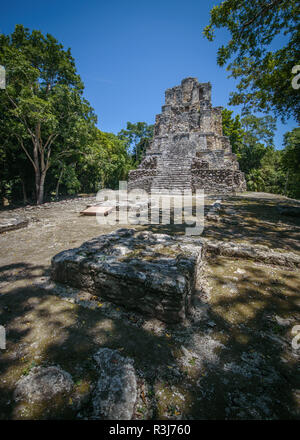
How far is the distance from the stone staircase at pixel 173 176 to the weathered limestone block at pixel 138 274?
10.8m

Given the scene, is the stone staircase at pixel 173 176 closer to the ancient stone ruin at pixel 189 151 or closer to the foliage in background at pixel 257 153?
the ancient stone ruin at pixel 189 151

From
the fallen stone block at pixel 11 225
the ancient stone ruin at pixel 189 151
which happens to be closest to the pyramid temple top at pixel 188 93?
the ancient stone ruin at pixel 189 151

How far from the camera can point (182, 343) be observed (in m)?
1.47

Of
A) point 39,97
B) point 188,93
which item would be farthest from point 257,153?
point 39,97

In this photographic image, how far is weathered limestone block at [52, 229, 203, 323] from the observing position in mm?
1646

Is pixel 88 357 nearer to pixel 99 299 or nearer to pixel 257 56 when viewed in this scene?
pixel 99 299

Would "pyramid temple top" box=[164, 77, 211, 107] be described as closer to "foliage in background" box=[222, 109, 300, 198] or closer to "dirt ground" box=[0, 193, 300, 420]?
"foliage in background" box=[222, 109, 300, 198]

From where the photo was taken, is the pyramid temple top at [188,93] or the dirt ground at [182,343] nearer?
the dirt ground at [182,343]

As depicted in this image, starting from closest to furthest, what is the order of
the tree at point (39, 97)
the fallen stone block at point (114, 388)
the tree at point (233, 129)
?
the fallen stone block at point (114, 388) → the tree at point (39, 97) → the tree at point (233, 129)

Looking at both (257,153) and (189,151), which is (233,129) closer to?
(257,153)

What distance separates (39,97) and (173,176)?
10.1 meters

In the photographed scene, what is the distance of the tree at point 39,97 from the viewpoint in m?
9.53

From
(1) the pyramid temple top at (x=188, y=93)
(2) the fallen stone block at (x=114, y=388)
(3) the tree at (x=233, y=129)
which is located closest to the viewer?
(2) the fallen stone block at (x=114, y=388)

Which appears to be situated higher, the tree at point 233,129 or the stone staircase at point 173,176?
the tree at point 233,129
